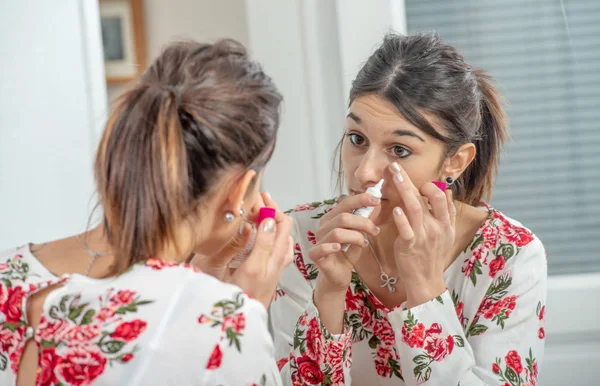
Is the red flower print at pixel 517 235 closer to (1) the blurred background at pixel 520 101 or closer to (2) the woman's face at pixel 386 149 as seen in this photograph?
(2) the woman's face at pixel 386 149

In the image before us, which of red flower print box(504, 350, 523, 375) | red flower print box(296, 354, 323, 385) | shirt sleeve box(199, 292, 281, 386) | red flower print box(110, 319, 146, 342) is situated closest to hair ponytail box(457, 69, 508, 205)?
red flower print box(504, 350, 523, 375)

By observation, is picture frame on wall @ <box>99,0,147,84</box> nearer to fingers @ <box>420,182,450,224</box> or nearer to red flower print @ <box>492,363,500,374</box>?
fingers @ <box>420,182,450,224</box>

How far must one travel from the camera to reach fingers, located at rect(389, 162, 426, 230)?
117 cm

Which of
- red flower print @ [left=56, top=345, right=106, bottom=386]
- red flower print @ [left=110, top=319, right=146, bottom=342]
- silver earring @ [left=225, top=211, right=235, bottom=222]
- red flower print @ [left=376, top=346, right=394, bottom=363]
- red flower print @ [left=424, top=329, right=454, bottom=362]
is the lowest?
red flower print @ [left=376, top=346, right=394, bottom=363]

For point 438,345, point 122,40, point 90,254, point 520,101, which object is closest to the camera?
point 90,254

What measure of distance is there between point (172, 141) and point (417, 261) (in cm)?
53

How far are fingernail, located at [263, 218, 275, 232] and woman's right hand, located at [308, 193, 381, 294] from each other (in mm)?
235

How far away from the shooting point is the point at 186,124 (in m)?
0.84

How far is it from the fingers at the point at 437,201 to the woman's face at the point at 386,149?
0.06m

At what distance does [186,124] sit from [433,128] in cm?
54

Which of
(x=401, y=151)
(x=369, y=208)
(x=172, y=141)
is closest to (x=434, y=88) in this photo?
(x=401, y=151)

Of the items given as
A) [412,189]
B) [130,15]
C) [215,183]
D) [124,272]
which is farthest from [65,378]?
[130,15]

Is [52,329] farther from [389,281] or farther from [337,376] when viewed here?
[389,281]

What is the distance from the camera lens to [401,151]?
1.25m
